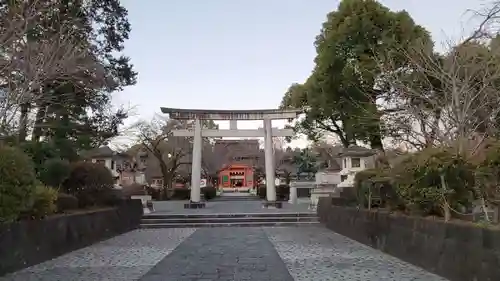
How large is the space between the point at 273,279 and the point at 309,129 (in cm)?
2383

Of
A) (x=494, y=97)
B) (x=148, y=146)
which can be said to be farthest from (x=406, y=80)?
(x=148, y=146)

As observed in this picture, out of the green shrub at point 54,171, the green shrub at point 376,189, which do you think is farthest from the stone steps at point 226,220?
the green shrub at point 54,171

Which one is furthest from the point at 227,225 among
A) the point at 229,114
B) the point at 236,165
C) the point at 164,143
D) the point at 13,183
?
the point at 236,165

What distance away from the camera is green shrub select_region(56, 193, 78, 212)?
37.1 ft

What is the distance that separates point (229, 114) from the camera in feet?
79.8

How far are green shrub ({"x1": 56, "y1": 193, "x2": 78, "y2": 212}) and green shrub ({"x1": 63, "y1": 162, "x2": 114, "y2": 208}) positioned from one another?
4.00 feet

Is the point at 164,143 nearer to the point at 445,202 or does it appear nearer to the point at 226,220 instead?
the point at 226,220

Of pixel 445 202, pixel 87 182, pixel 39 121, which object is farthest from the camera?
pixel 39 121

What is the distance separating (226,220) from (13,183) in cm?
1079

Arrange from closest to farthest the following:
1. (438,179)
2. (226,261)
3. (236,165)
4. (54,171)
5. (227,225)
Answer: (438,179), (226,261), (54,171), (227,225), (236,165)

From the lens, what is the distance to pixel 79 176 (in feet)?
44.8

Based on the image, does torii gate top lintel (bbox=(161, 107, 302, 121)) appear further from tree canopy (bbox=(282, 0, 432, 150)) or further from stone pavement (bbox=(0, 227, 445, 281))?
stone pavement (bbox=(0, 227, 445, 281))

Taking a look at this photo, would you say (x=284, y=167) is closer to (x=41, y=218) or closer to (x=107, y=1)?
(x=107, y=1)

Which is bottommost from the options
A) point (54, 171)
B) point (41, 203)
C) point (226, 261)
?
point (226, 261)
